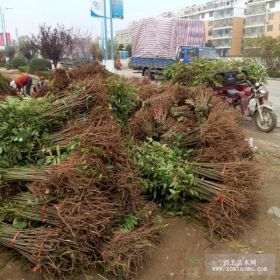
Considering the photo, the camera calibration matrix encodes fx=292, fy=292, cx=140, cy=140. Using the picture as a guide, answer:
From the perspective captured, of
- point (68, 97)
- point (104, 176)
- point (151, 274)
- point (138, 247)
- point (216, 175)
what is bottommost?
point (151, 274)

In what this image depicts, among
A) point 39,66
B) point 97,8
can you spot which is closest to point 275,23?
point 39,66

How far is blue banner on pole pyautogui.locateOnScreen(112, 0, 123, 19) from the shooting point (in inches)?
662

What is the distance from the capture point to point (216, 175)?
3.28m

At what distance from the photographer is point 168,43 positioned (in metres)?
18.9

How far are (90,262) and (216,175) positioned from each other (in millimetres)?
1634

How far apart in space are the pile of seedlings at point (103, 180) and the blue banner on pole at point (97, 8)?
533 inches

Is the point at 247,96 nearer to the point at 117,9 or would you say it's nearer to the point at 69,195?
the point at 69,195

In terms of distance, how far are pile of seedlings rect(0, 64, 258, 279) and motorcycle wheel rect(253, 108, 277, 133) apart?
2824mm

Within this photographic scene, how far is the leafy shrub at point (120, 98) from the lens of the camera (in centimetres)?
434

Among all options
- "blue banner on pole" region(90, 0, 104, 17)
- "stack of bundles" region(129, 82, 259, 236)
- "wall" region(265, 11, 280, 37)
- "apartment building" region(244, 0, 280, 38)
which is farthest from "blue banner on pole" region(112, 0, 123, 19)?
"wall" region(265, 11, 280, 37)

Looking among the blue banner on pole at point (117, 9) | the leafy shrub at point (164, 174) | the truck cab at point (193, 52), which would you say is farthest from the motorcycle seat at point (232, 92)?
the blue banner on pole at point (117, 9)

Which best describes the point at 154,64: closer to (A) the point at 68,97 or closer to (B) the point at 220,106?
(B) the point at 220,106

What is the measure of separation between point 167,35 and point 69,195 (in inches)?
714

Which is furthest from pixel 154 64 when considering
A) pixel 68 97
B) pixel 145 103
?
pixel 68 97
